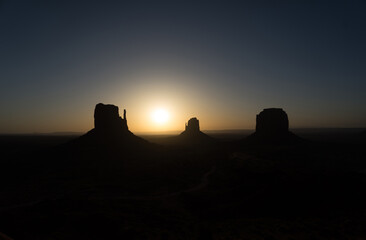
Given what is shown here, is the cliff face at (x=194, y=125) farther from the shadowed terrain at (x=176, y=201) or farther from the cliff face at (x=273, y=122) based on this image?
the shadowed terrain at (x=176, y=201)

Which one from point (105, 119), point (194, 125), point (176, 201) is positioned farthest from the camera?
point (194, 125)

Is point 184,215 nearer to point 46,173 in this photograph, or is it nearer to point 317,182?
point 317,182

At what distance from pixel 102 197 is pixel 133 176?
1408cm

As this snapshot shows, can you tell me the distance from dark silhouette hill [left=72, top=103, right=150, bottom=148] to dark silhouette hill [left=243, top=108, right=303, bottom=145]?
55.0 metres

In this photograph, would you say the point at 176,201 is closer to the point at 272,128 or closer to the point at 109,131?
the point at 109,131

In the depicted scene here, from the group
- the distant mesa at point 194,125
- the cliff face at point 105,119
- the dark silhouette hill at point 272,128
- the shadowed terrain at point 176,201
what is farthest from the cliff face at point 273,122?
the cliff face at point 105,119

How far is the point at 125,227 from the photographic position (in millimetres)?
22734

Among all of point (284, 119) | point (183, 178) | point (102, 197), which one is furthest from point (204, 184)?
point (284, 119)

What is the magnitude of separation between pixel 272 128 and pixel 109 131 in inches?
2929

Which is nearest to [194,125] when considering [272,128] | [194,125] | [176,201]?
[194,125]

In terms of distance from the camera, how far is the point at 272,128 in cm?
10944

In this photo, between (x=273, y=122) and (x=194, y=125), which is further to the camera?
(x=194, y=125)

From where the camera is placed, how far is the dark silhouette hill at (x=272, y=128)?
4125 inches

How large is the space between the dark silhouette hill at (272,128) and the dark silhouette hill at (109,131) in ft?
181
